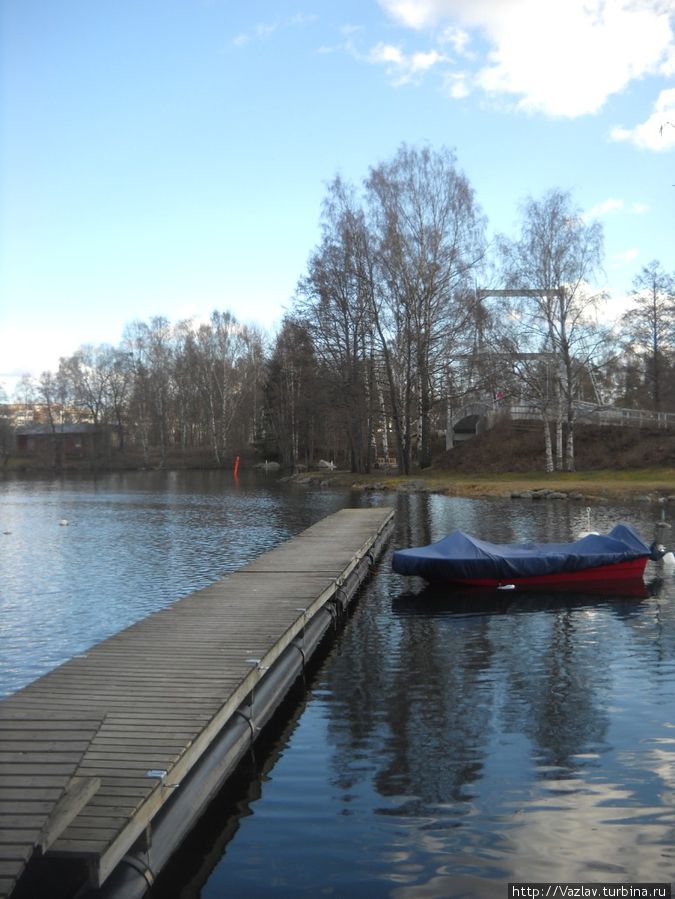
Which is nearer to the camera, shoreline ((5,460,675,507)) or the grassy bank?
shoreline ((5,460,675,507))

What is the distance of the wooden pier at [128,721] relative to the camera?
4625 mm

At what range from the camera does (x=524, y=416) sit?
46.9 meters

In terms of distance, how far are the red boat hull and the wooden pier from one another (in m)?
4.56

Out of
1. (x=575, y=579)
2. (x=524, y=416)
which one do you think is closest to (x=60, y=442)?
(x=524, y=416)

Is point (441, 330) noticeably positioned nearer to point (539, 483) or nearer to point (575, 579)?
point (539, 483)

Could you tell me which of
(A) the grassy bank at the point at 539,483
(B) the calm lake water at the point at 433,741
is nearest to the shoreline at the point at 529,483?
(A) the grassy bank at the point at 539,483

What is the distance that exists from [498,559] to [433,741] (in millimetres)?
8092

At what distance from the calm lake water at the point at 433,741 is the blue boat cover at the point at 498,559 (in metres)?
0.55

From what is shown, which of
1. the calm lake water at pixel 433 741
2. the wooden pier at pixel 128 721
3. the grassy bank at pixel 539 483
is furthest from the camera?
the grassy bank at pixel 539 483

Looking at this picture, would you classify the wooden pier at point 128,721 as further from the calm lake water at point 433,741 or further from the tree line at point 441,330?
the tree line at point 441,330

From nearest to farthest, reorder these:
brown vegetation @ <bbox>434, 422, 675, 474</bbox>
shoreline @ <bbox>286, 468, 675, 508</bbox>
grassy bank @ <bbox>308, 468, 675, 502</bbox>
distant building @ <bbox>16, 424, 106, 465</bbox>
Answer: shoreline @ <bbox>286, 468, 675, 508</bbox>, grassy bank @ <bbox>308, 468, 675, 502</bbox>, brown vegetation @ <bbox>434, 422, 675, 474</bbox>, distant building @ <bbox>16, 424, 106, 465</bbox>

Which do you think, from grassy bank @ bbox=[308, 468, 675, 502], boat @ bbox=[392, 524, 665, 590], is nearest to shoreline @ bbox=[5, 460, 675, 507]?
grassy bank @ bbox=[308, 468, 675, 502]

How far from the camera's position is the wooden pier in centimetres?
462

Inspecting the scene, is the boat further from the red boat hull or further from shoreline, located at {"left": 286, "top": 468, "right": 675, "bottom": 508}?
shoreline, located at {"left": 286, "top": 468, "right": 675, "bottom": 508}
